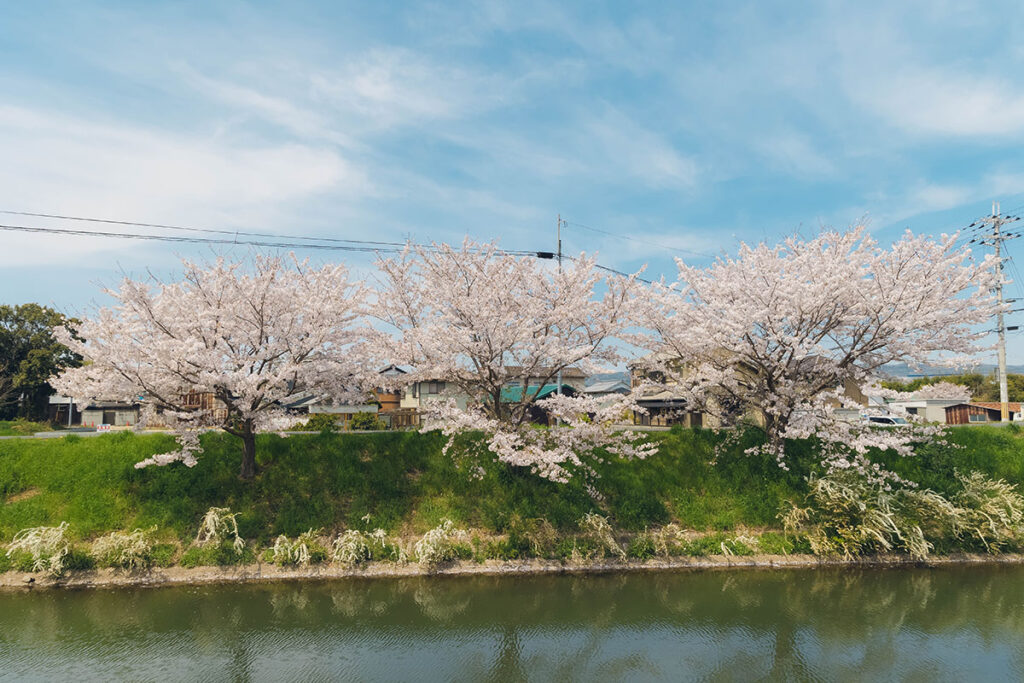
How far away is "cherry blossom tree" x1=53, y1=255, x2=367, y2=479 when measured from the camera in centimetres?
1795

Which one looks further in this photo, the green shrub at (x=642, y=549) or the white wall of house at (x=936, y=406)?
the white wall of house at (x=936, y=406)

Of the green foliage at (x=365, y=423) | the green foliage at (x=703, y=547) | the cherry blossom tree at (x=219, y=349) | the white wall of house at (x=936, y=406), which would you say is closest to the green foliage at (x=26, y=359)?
the green foliage at (x=365, y=423)

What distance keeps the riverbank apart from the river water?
47 centimetres

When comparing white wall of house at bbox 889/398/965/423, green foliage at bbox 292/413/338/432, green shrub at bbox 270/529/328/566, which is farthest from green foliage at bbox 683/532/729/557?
white wall of house at bbox 889/398/965/423

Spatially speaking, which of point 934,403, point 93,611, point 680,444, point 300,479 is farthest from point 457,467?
point 934,403

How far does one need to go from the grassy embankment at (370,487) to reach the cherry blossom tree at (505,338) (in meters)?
1.75

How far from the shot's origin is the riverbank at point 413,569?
16766 mm

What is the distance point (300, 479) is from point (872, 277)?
22290 mm

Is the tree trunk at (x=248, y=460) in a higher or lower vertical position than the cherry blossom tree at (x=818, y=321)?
lower

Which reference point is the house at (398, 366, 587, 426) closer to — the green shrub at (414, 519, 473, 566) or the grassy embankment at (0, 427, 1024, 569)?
the grassy embankment at (0, 427, 1024, 569)

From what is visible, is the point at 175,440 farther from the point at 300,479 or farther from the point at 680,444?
the point at 680,444

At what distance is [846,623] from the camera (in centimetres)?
1431

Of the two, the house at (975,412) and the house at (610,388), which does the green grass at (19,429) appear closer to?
the house at (610,388)

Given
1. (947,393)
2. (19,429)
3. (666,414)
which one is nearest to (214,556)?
(19,429)
